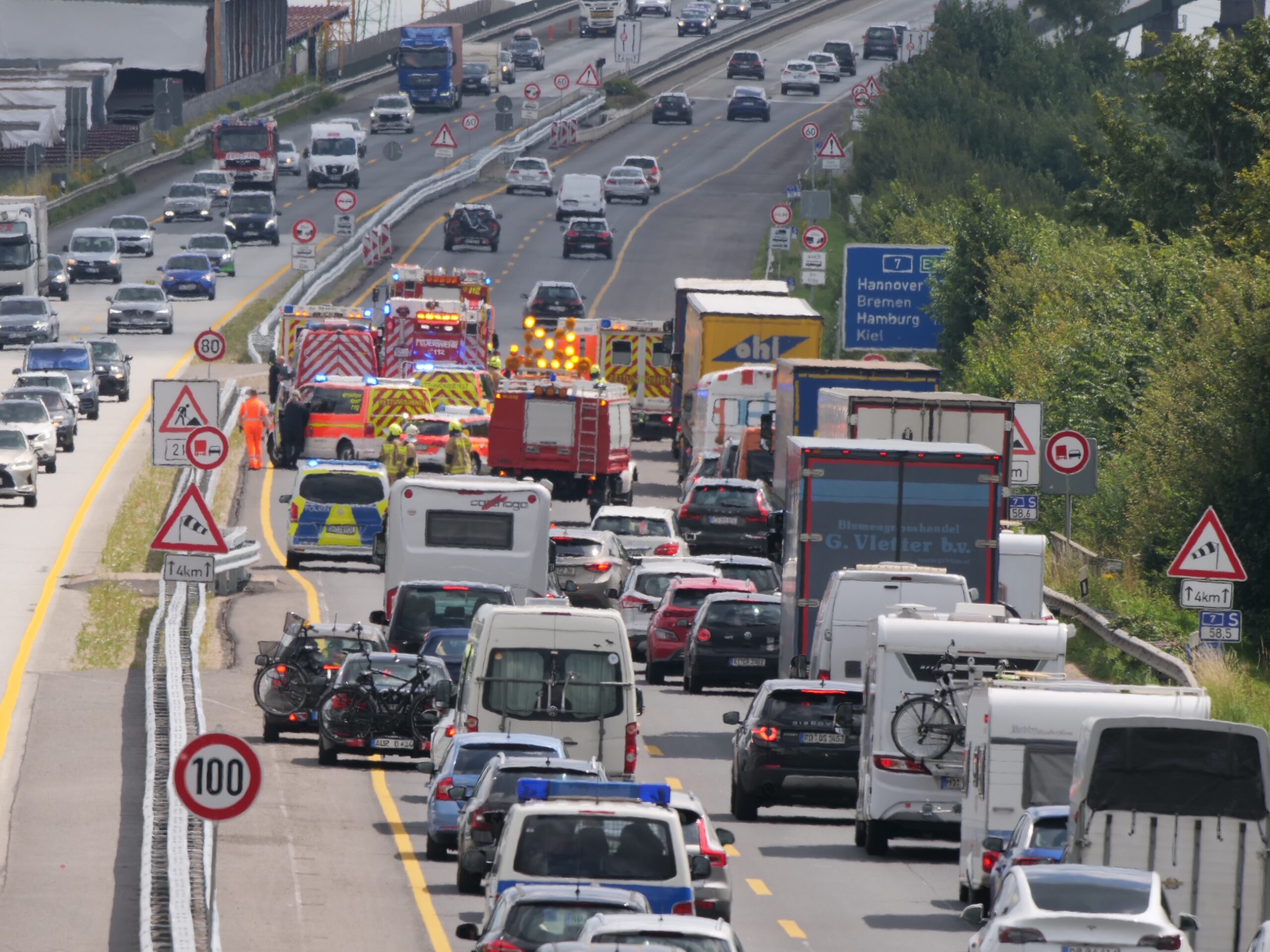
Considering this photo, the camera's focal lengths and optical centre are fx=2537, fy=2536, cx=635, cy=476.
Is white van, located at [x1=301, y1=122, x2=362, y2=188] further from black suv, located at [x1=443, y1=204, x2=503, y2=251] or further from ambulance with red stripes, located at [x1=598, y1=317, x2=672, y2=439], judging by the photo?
ambulance with red stripes, located at [x1=598, y1=317, x2=672, y2=439]

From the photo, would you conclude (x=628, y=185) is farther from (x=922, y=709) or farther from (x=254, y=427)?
(x=922, y=709)

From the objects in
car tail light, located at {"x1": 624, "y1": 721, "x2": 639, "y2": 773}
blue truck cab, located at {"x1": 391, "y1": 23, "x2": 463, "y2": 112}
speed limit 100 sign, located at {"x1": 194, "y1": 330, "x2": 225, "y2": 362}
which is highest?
blue truck cab, located at {"x1": 391, "y1": 23, "x2": 463, "y2": 112}

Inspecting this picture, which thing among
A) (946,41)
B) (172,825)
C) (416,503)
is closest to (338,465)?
(416,503)

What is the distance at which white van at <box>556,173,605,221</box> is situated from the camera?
8738cm

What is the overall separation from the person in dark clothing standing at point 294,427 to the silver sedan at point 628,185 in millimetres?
43466

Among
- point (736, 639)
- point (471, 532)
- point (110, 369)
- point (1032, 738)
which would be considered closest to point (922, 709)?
point (1032, 738)

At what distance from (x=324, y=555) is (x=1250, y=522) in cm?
1462

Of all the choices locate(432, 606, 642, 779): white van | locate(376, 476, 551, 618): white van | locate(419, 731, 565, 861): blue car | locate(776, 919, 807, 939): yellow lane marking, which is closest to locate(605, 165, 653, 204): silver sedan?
locate(376, 476, 551, 618): white van

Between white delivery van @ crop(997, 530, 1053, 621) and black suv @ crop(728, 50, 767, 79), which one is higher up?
black suv @ crop(728, 50, 767, 79)

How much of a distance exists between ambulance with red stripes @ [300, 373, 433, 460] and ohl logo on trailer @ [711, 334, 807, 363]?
236 inches

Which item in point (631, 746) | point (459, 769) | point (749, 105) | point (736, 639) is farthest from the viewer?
point (749, 105)

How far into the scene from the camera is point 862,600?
2464cm

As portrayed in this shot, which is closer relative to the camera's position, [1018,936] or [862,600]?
[1018,936]

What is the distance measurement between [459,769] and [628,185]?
74.2 meters
